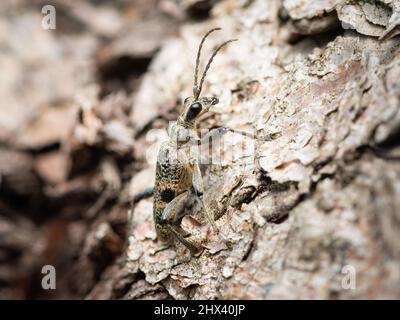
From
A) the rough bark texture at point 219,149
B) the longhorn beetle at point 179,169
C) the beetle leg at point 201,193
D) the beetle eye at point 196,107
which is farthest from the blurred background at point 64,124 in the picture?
the beetle eye at point 196,107

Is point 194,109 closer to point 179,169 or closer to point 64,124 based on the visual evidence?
point 179,169

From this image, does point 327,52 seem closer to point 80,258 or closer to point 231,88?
point 231,88

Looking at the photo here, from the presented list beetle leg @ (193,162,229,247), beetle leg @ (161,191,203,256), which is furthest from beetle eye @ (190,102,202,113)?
beetle leg @ (161,191,203,256)

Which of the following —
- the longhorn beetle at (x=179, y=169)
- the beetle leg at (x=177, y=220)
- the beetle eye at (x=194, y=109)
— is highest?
the beetle eye at (x=194, y=109)

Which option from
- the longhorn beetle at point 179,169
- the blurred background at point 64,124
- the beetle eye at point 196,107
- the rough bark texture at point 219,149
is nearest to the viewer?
the rough bark texture at point 219,149

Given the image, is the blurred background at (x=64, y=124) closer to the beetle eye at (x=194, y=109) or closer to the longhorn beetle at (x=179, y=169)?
the longhorn beetle at (x=179, y=169)

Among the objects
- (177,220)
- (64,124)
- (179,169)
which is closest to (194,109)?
(179,169)
